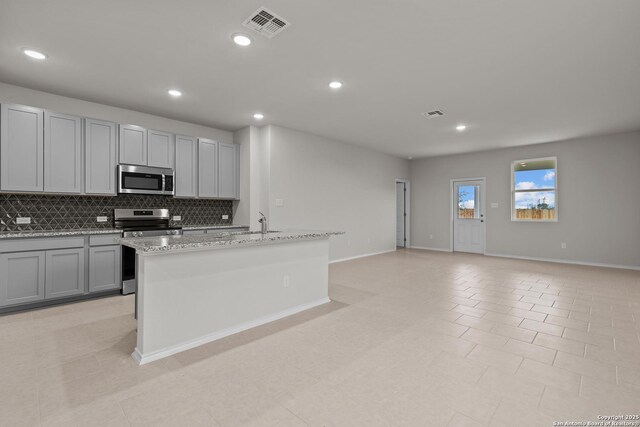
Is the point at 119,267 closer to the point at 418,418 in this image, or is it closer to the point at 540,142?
the point at 418,418

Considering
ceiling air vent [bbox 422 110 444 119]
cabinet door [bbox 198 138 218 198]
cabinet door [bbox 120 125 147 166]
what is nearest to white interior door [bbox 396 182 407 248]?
ceiling air vent [bbox 422 110 444 119]

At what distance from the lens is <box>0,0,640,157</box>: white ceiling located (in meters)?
2.44

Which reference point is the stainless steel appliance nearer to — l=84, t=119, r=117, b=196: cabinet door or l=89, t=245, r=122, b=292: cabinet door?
l=89, t=245, r=122, b=292: cabinet door

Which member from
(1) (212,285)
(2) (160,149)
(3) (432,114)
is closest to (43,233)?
(2) (160,149)

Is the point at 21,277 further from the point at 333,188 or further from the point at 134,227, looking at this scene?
the point at 333,188

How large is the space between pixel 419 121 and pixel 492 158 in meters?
3.55

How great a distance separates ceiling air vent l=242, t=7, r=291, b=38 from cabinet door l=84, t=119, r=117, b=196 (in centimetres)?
292

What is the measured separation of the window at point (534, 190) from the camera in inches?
273

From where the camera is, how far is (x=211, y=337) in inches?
108

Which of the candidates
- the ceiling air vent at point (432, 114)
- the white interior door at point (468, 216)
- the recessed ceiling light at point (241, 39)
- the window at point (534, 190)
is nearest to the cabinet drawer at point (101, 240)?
the recessed ceiling light at point (241, 39)

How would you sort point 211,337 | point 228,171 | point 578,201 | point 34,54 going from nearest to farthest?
point 211,337
point 34,54
point 228,171
point 578,201

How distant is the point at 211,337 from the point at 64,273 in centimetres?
239

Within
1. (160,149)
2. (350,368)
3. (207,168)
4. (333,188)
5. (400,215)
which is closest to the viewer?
(350,368)

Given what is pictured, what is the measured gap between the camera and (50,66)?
3.34 metres
